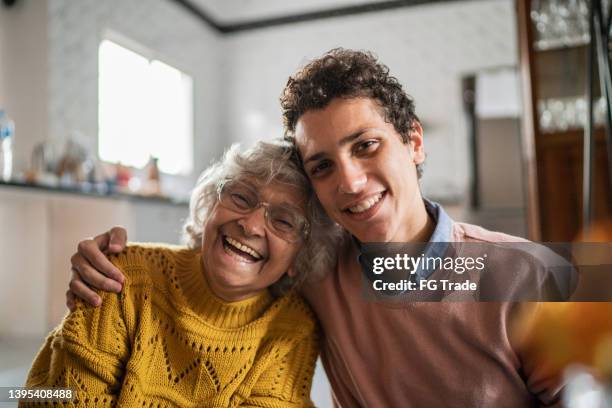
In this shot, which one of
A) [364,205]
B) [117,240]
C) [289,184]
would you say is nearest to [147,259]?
[117,240]

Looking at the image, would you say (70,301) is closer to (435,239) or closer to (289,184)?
(289,184)

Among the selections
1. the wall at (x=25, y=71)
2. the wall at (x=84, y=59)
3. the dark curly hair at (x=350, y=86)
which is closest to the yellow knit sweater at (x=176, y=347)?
the dark curly hair at (x=350, y=86)

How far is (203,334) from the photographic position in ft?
2.42

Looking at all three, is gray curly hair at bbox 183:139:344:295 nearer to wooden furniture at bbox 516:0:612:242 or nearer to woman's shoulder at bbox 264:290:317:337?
woman's shoulder at bbox 264:290:317:337

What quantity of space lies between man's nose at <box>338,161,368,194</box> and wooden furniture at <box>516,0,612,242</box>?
1.63 metres

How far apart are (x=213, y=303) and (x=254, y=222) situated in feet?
0.50

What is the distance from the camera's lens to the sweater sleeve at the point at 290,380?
73cm

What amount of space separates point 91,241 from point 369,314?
448mm

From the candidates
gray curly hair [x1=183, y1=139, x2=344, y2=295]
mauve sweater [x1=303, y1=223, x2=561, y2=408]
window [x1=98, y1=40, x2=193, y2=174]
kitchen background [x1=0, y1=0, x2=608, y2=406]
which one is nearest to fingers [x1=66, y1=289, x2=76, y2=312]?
kitchen background [x1=0, y1=0, x2=608, y2=406]

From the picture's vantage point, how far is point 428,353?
645 millimetres

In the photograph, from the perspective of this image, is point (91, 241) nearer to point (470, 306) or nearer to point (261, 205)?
point (261, 205)

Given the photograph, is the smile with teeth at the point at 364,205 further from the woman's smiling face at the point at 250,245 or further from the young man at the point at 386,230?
the woman's smiling face at the point at 250,245

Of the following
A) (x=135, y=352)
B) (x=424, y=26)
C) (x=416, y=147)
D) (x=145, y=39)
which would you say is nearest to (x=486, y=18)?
(x=424, y=26)

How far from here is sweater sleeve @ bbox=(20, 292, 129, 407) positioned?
0.67 m
